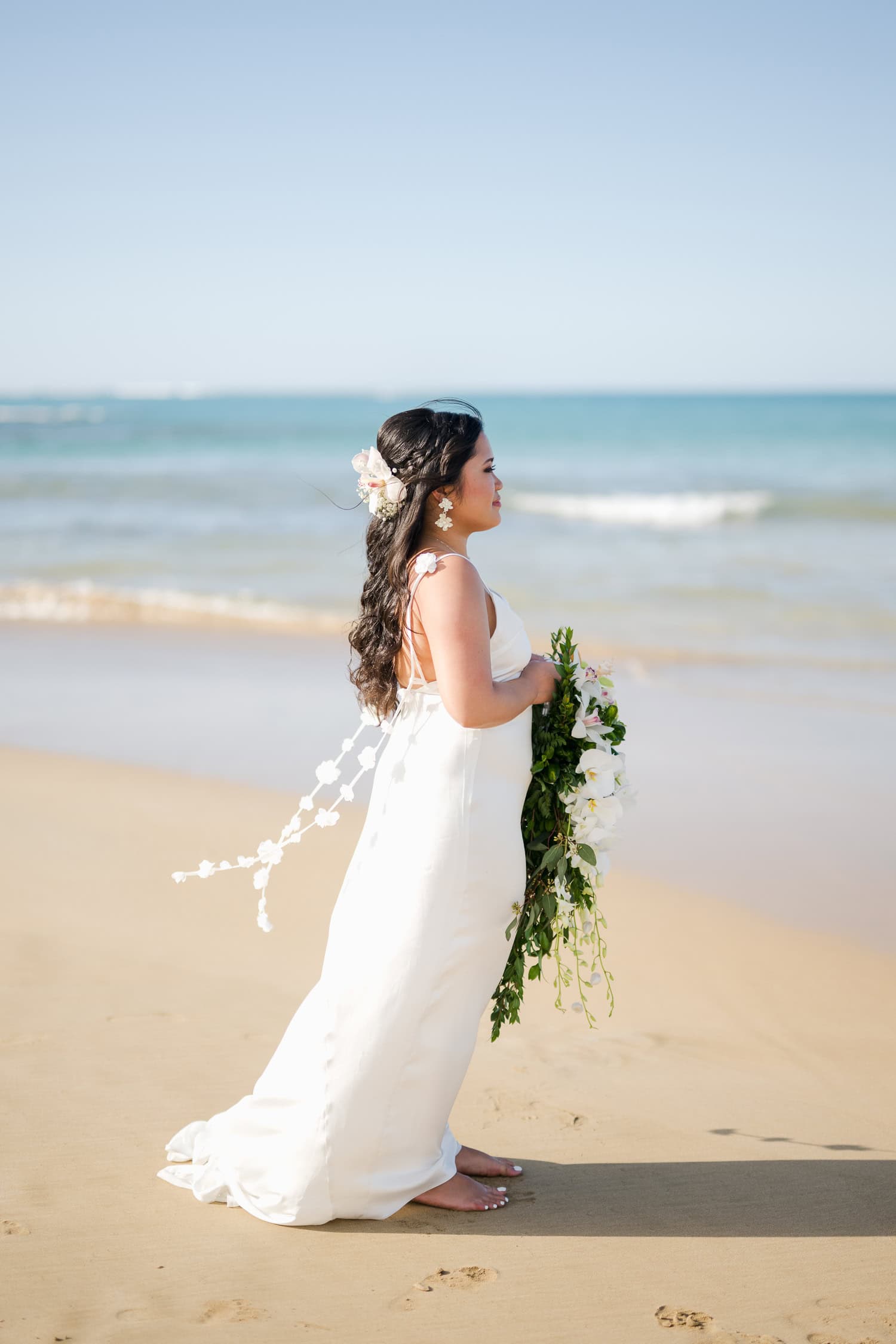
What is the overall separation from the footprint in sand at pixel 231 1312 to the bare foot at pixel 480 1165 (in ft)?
2.67

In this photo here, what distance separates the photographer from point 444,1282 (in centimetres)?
302

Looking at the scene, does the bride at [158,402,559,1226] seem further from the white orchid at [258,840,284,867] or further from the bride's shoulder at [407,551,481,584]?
the white orchid at [258,840,284,867]

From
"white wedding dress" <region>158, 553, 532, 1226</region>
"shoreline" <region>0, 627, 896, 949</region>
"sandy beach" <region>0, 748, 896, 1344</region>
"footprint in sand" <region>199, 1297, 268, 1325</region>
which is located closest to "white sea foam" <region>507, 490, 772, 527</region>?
"shoreline" <region>0, 627, 896, 949</region>

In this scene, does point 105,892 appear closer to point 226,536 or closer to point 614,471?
point 226,536

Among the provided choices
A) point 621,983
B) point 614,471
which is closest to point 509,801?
point 621,983

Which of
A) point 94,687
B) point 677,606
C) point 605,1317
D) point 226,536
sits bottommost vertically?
point 605,1317

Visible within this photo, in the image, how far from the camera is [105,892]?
565 cm

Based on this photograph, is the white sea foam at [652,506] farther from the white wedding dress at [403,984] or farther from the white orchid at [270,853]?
the white wedding dress at [403,984]

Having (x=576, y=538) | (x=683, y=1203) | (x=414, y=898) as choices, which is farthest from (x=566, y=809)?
(x=576, y=538)

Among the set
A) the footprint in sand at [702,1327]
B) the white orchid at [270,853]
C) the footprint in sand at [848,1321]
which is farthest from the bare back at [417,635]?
the footprint in sand at [848,1321]

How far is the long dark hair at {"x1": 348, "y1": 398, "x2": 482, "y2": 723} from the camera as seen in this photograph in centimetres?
329

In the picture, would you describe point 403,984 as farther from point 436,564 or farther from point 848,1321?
point 848,1321

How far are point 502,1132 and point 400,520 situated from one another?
2.00 m

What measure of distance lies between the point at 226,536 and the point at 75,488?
9.09m
